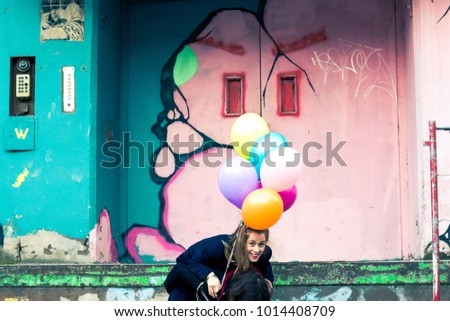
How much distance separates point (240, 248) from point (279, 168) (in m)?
0.55

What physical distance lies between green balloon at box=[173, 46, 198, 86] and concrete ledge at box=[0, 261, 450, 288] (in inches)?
91.3

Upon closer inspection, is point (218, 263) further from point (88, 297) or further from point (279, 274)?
point (88, 297)

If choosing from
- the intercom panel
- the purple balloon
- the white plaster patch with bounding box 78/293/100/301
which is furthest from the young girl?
the intercom panel

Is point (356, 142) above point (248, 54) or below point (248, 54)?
below

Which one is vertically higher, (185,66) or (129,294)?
(185,66)

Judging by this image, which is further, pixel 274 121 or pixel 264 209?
pixel 274 121

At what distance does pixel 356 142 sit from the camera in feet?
28.3

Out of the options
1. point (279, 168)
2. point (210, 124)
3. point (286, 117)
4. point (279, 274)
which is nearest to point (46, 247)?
point (210, 124)

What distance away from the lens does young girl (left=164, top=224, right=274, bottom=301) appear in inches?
209

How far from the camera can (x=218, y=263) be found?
5.42 m

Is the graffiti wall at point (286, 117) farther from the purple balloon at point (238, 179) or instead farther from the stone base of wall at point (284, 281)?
the purple balloon at point (238, 179)
